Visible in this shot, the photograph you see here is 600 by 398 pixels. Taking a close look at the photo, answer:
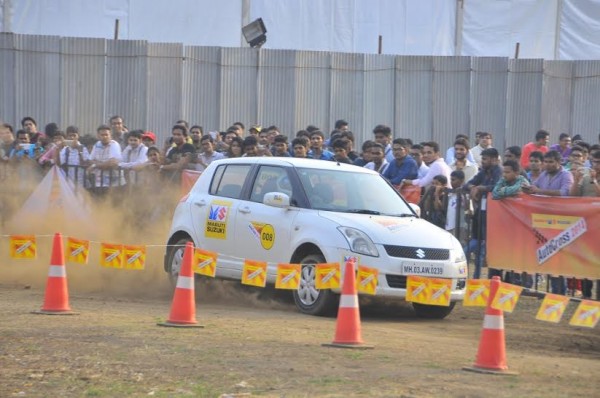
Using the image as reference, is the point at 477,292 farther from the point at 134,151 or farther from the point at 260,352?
the point at 134,151

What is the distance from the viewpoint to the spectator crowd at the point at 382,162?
16125 mm

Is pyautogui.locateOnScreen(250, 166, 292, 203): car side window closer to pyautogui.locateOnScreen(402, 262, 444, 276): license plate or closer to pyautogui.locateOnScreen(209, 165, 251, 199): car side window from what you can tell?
pyautogui.locateOnScreen(209, 165, 251, 199): car side window

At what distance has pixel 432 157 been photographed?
18.8m

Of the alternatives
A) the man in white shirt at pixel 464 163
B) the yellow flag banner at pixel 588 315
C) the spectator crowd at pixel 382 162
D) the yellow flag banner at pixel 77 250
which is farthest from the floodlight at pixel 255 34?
the yellow flag banner at pixel 588 315

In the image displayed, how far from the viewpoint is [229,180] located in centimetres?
1594

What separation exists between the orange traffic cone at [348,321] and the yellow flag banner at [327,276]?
1.58 m

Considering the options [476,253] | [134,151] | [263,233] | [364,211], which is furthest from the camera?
[134,151]

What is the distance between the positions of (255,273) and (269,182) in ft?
6.64

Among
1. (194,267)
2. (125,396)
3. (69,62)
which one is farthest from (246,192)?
(69,62)

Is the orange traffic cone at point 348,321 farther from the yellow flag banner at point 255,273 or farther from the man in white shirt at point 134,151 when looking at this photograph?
the man in white shirt at point 134,151

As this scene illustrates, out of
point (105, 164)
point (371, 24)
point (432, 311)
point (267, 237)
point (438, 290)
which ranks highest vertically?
point (371, 24)

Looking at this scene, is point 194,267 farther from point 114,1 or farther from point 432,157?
point 114,1

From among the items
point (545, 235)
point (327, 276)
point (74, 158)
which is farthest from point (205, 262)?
point (74, 158)

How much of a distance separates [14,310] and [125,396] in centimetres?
528
